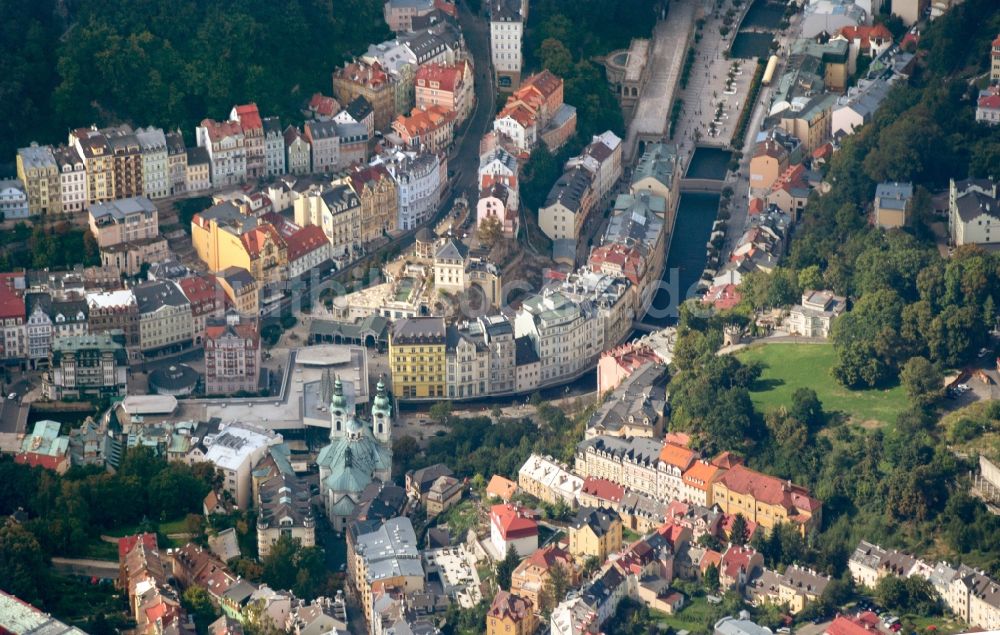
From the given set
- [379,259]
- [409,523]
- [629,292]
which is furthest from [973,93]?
[409,523]

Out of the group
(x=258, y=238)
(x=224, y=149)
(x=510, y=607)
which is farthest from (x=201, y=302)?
(x=510, y=607)

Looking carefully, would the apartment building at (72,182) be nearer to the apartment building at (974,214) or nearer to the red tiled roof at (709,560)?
the red tiled roof at (709,560)

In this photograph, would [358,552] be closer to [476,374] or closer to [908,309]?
[476,374]

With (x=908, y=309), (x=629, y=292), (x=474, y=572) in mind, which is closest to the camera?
(x=474, y=572)

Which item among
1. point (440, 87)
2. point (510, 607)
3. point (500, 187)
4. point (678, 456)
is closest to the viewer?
point (510, 607)

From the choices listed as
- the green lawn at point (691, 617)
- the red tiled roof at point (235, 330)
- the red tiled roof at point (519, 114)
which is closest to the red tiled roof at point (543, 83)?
the red tiled roof at point (519, 114)

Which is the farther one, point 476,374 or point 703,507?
point 476,374

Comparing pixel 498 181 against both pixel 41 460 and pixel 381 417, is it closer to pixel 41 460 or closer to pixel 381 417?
pixel 381 417
